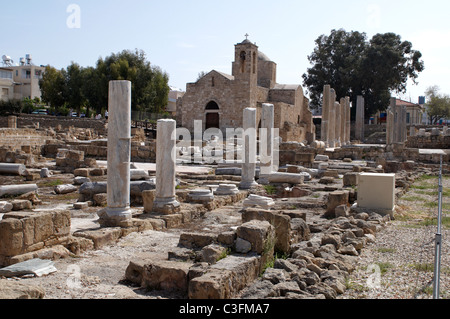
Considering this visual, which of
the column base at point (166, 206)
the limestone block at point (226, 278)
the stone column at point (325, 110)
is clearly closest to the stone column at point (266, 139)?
the column base at point (166, 206)

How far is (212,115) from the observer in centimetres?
3741

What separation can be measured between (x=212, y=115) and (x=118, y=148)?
97.4ft

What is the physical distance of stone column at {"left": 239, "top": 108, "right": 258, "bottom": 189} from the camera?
12.9 meters

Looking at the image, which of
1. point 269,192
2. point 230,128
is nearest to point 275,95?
point 230,128

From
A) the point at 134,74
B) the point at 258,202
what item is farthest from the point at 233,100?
the point at 258,202

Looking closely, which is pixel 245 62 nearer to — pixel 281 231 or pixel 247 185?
pixel 247 185

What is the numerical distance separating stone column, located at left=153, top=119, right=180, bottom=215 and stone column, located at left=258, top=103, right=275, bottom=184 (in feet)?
17.3

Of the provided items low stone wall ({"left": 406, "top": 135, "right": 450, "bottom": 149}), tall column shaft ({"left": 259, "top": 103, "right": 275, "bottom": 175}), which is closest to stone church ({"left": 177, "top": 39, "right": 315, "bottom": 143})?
low stone wall ({"left": 406, "top": 135, "right": 450, "bottom": 149})

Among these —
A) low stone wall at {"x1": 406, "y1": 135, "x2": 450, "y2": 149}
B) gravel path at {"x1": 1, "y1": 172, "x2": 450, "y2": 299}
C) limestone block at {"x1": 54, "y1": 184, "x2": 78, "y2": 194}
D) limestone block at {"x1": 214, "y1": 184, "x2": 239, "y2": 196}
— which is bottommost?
gravel path at {"x1": 1, "y1": 172, "x2": 450, "y2": 299}

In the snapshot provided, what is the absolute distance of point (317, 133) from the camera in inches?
1973

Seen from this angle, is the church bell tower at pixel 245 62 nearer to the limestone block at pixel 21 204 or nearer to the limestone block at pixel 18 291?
the limestone block at pixel 21 204

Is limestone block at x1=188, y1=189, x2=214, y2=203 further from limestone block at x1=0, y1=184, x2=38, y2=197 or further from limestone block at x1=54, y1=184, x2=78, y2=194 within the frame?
limestone block at x1=0, y1=184, x2=38, y2=197

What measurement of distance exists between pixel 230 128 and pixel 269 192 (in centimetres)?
2328

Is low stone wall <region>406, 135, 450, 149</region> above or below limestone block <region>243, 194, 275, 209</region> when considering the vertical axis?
above
